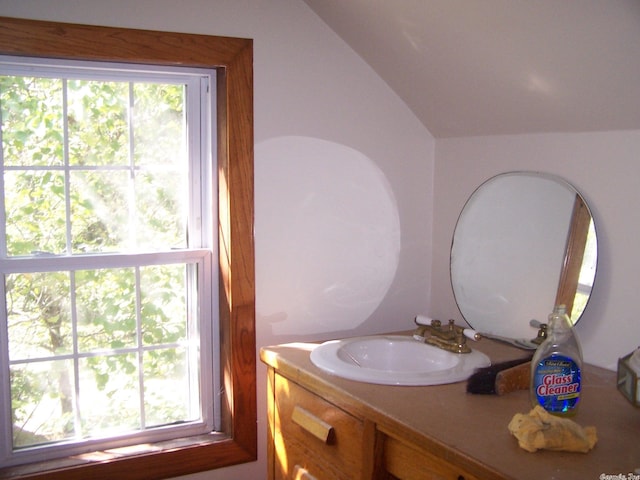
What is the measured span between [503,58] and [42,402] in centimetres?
173

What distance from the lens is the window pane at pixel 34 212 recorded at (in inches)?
77.6

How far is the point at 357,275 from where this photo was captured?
2402 millimetres

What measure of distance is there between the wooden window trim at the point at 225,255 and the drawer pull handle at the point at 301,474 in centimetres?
40

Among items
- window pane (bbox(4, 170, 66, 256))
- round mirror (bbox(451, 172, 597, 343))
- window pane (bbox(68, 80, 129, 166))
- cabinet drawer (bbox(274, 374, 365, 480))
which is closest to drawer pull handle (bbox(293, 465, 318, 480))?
cabinet drawer (bbox(274, 374, 365, 480))

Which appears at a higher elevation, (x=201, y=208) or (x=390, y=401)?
(x=201, y=208)

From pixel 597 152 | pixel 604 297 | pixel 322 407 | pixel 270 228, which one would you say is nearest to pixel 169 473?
pixel 322 407

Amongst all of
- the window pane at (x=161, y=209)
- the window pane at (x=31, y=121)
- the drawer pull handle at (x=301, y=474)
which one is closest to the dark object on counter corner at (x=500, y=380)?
the drawer pull handle at (x=301, y=474)

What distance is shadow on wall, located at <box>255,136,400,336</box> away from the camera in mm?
2236

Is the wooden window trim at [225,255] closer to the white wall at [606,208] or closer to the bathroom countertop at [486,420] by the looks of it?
the bathroom countertop at [486,420]

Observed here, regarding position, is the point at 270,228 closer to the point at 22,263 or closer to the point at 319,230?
the point at 319,230

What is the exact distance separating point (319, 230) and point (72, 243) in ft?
2.72

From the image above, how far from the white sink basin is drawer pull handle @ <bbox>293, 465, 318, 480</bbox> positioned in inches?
12.1

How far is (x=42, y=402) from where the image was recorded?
6.70 ft

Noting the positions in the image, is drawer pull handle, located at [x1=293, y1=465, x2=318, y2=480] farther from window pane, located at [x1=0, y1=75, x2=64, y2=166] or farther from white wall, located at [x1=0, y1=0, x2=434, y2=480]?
window pane, located at [x1=0, y1=75, x2=64, y2=166]
